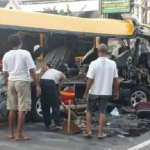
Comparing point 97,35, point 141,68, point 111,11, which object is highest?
point 111,11

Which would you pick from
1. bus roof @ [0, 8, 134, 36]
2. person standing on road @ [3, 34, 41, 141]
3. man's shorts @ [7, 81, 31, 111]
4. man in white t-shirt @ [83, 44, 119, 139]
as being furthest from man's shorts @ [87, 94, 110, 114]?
bus roof @ [0, 8, 134, 36]

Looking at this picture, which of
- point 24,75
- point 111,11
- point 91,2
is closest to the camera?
point 24,75

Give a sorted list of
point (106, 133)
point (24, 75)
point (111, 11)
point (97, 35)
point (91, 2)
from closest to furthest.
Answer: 1. point (24, 75)
2. point (106, 133)
3. point (97, 35)
4. point (111, 11)
5. point (91, 2)

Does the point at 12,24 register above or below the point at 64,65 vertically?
above

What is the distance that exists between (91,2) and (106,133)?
2924cm

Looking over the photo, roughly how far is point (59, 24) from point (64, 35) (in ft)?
1.60

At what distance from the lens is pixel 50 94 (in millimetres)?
8594

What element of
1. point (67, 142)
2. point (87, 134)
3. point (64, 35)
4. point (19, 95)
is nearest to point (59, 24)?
point (64, 35)

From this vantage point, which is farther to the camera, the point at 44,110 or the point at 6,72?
the point at 44,110

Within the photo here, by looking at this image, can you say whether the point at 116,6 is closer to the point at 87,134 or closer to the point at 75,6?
the point at 75,6

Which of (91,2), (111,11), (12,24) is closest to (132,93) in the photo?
(12,24)

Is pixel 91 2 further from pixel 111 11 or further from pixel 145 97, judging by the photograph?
pixel 145 97

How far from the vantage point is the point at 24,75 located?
764 centimetres

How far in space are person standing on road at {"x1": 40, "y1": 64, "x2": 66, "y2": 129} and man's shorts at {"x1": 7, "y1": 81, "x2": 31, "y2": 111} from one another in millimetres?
928
